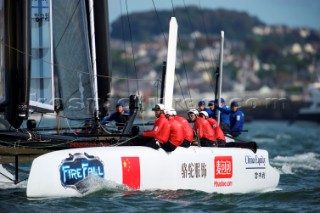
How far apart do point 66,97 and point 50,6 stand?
149cm

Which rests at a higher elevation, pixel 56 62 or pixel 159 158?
pixel 56 62

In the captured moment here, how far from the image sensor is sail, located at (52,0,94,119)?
14320 mm

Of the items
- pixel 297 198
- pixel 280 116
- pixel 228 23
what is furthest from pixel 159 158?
pixel 228 23

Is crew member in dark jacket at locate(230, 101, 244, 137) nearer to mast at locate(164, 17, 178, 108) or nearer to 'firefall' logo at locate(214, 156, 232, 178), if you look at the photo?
mast at locate(164, 17, 178, 108)

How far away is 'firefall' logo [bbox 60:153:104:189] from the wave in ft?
19.0

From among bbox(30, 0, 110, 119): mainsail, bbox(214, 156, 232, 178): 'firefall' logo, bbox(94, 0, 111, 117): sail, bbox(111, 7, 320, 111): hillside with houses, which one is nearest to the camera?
bbox(214, 156, 232, 178): 'firefall' logo

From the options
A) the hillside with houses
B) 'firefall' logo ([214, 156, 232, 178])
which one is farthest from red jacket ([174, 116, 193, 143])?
the hillside with houses

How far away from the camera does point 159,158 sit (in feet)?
37.4

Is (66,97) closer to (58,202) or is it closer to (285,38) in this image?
(58,202)

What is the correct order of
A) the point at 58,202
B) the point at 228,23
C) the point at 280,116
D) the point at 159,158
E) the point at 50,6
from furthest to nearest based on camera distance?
the point at 228,23, the point at 280,116, the point at 50,6, the point at 159,158, the point at 58,202

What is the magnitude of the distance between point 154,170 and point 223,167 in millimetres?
1267


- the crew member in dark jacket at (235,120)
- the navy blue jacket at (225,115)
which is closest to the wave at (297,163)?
the crew member in dark jacket at (235,120)

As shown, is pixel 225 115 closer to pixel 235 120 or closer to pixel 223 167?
pixel 235 120

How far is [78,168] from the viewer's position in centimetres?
1074
